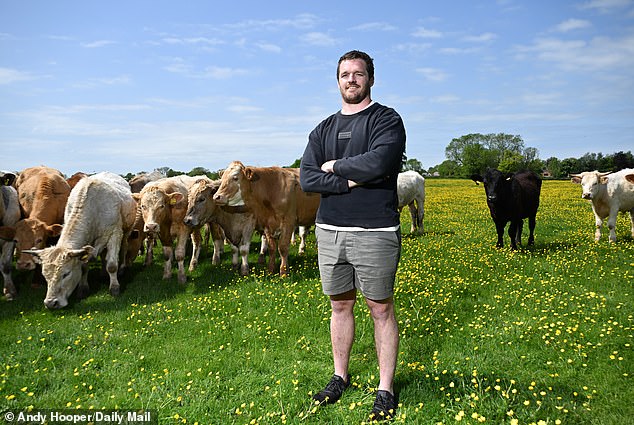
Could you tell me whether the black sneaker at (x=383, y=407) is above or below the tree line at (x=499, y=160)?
below

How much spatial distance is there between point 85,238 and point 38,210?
7.43 ft

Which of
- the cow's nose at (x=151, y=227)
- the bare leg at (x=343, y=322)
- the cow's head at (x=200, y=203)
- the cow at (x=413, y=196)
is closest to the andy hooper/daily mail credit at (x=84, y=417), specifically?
the bare leg at (x=343, y=322)

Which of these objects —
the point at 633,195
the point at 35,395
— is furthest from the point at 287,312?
the point at 633,195

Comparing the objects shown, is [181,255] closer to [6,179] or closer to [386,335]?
[6,179]

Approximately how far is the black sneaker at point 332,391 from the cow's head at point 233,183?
5589mm

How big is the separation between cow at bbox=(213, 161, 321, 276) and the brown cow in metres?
0.63

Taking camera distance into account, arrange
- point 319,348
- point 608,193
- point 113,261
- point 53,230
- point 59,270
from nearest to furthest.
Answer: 1. point 319,348
2. point 59,270
3. point 53,230
4. point 113,261
5. point 608,193

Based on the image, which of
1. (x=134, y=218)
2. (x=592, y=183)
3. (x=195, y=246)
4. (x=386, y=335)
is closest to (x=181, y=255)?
(x=195, y=246)

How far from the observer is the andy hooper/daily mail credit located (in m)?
4.32

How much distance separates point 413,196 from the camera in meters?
15.9

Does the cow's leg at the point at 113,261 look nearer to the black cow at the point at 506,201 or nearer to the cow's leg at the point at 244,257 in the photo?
the cow's leg at the point at 244,257

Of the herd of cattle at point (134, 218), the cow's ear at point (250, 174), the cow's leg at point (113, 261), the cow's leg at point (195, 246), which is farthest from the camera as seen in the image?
the cow's leg at point (195, 246)

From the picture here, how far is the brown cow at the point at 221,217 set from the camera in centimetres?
985

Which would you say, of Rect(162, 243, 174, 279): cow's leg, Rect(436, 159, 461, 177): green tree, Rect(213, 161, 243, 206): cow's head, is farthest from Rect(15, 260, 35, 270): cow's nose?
Rect(436, 159, 461, 177): green tree
